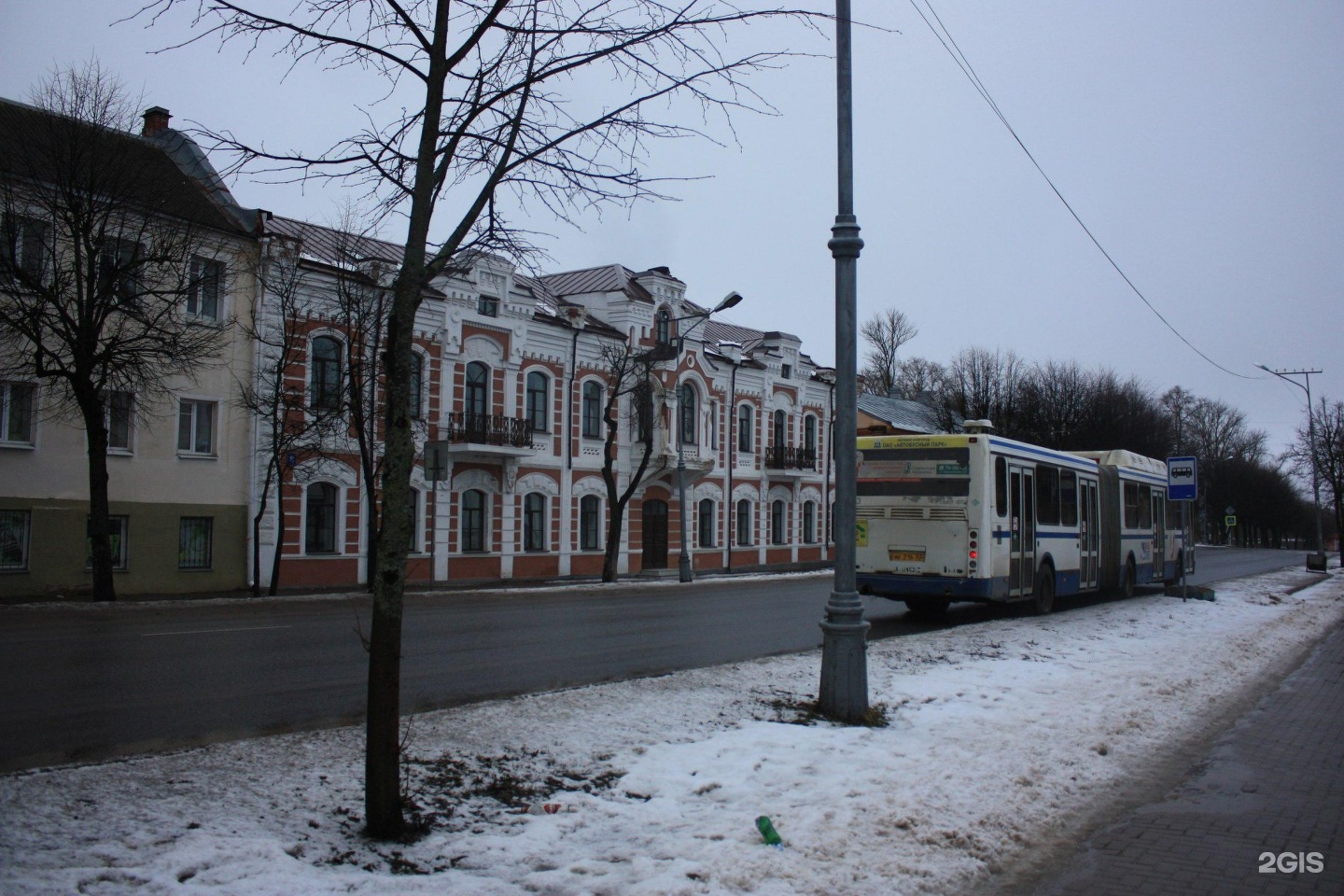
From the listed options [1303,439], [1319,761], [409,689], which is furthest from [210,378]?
[1303,439]

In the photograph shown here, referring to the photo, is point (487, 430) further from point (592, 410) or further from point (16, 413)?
point (16, 413)

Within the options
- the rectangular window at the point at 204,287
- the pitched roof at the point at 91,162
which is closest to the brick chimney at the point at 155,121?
the pitched roof at the point at 91,162

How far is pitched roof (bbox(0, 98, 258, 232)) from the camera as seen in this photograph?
70.6ft

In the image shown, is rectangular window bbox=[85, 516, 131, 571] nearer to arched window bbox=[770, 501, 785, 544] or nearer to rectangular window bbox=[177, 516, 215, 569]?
rectangular window bbox=[177, 516, 215, 569]

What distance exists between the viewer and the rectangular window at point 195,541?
27.0 m

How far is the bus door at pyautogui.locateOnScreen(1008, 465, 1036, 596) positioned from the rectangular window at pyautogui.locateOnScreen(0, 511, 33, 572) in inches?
837

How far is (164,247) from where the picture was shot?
21859 millimetres

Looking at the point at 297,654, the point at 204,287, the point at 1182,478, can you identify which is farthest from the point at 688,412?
the point at 297,654

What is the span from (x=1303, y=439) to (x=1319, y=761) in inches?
2737

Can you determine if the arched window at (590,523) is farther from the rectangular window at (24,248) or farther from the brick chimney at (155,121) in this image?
the rectangular window at (24,248)

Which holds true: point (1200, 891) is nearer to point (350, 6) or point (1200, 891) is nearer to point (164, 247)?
point (350, 6)

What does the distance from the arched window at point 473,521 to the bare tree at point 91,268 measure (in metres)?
10.9

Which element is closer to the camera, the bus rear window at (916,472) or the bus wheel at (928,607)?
the bus rear window at (916,472)

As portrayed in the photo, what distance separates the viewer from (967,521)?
17.5 metres
